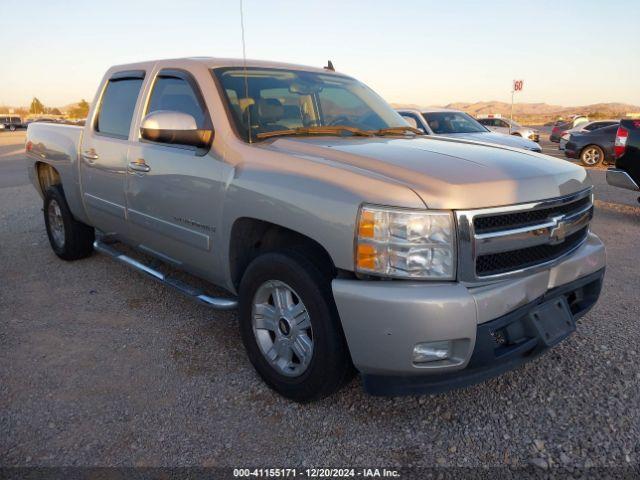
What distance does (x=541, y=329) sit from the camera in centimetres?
250

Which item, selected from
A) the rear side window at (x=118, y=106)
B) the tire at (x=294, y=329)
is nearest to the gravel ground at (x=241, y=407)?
the tire at (x=294, y=329)

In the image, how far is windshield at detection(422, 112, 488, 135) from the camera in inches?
402

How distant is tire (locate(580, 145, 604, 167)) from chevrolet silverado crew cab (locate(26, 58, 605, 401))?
13594mm

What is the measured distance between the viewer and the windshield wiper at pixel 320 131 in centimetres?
319

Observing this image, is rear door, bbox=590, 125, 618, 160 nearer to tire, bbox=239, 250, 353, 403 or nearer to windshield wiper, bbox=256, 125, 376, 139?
windshield wiper, bbox=256, 125, 376, 139

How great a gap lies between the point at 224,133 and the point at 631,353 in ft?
9.72

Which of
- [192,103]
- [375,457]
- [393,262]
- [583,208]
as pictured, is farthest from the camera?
[192,103]

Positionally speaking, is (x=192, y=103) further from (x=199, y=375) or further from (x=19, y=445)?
(x=19, y=445)

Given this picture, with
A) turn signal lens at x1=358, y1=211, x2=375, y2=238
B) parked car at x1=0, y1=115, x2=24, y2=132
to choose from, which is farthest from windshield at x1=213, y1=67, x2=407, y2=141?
parked car at x1=0, y1=115, x2=24, y2=132

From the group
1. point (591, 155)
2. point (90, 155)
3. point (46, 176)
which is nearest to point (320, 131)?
point (90, 155)

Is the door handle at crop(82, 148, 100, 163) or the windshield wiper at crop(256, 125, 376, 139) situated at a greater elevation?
the windshield wiper at crop(256, 125, 376, 139)

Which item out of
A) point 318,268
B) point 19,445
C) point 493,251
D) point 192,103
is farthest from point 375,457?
point 192,103

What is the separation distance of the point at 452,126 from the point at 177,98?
25.4 feet

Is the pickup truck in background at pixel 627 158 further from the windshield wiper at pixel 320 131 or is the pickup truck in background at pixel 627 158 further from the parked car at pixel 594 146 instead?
the parked car at pixel 594 146
